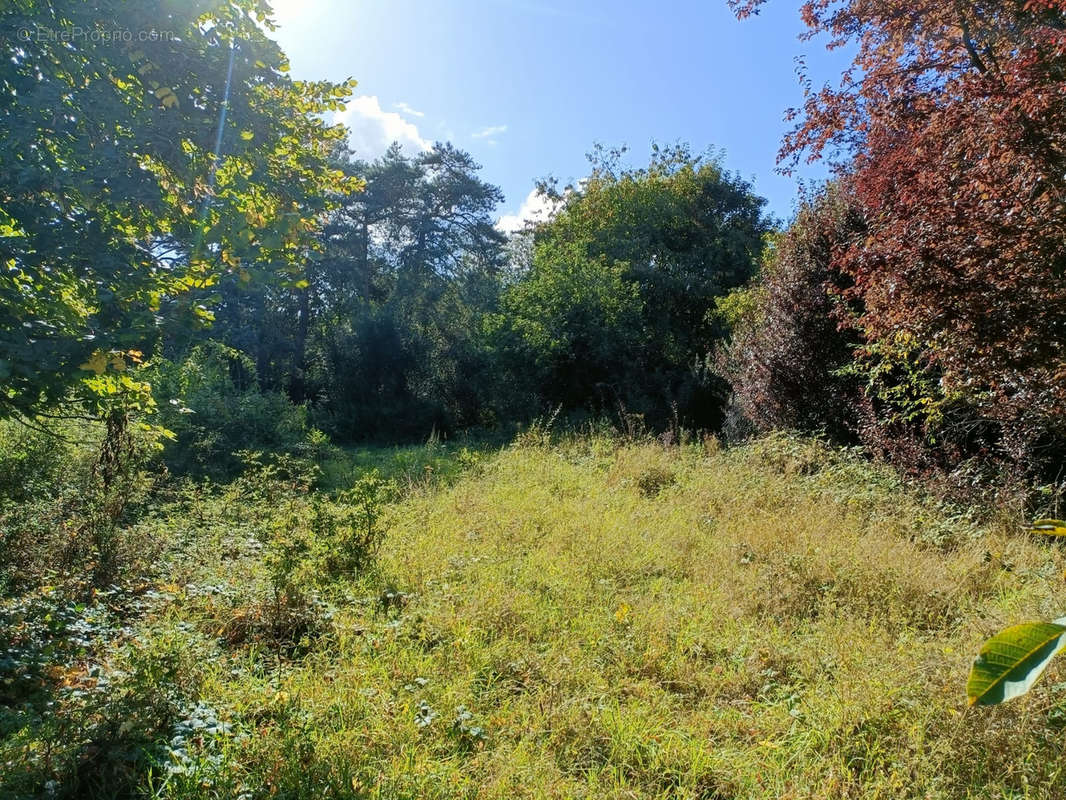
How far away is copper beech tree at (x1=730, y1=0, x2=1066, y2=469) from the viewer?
3.96 meters

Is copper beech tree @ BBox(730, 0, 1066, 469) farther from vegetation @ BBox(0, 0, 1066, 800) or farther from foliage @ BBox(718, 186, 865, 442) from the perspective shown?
foliage @ BBox(718, 186, 865, 442)

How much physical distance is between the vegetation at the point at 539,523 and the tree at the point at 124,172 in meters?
0.02

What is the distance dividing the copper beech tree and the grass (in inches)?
61.2

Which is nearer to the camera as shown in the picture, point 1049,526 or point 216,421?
point 1049,526

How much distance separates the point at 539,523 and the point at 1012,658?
5.19m

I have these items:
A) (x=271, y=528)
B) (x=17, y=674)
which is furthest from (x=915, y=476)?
(x=17, y=674)

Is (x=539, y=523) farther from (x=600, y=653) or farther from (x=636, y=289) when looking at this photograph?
(x=636, y=289)

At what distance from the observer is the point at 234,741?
2504mm

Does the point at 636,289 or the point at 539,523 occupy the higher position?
the point at 636,289

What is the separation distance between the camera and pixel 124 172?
2.80m

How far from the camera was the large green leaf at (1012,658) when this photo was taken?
611 mm

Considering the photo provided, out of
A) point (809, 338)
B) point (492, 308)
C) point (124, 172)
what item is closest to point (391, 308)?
point (492, 308)

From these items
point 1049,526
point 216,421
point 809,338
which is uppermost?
point 809,338

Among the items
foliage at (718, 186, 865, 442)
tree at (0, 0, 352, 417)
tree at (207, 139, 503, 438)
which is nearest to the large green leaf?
tree at (0, 0, 352, 417)
